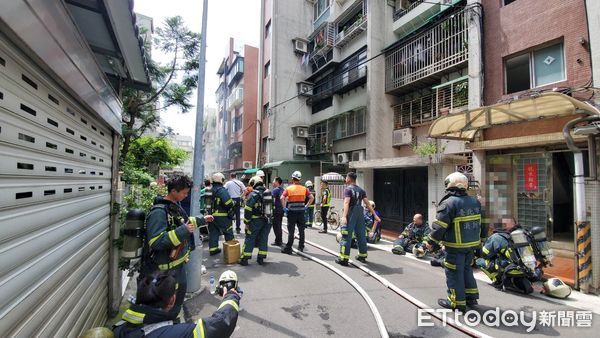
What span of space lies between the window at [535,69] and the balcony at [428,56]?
1.64 meters

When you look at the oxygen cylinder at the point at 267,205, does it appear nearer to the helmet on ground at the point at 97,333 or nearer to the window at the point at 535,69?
the helmet on ground at the point at 97,333

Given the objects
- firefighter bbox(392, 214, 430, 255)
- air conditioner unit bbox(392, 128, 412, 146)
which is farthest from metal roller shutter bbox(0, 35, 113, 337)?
air conditioner unit bbox(392, 128, 412, 146)

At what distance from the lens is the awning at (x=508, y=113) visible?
18.0 ft

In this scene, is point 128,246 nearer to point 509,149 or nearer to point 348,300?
point 348,300

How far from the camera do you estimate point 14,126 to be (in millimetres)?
1669

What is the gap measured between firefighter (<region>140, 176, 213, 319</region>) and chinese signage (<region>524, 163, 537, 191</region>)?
8.96 metres

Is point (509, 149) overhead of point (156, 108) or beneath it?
beneath

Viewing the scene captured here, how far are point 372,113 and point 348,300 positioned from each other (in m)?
11.0

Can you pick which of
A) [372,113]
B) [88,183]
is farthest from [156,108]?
[88,183]

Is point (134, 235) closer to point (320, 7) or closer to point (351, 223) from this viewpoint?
point (351, 223)

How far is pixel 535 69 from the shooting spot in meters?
8.05

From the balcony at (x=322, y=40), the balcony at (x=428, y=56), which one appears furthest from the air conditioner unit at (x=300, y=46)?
the balcony at (x=428, y=56)

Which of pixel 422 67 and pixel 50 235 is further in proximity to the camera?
pixel 422 67

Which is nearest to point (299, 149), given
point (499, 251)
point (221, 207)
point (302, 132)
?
point (302, 132)
